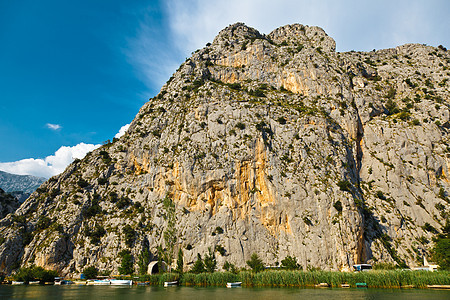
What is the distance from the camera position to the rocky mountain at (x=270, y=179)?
6281cm

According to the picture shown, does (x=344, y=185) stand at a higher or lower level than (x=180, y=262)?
higher

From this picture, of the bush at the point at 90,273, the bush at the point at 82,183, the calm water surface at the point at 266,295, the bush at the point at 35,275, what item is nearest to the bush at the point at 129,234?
the bush at the point at 90,273

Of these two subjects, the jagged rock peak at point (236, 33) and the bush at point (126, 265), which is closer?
the bush at point (126, 265)

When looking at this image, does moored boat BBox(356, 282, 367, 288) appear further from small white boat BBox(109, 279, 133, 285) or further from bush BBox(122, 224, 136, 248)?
bush BBox(122, 224, 136, 248)

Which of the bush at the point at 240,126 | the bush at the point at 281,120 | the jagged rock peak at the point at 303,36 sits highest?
the jagged rock peak at the point at 303,36

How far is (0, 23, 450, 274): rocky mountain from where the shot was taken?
62.8m

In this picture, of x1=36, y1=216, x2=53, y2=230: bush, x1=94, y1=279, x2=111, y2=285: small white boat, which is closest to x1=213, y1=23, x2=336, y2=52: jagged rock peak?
x1=36, y1=216, x2=53, y2=230: bush

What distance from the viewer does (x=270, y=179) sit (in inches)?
2687

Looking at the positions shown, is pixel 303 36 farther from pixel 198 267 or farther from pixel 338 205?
pixel 198 267

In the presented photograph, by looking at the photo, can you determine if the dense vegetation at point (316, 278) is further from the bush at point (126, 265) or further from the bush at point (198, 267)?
the bush at point (126, 265)

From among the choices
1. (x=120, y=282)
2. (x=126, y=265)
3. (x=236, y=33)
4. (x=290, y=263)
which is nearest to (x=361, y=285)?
(x=290, y=263)

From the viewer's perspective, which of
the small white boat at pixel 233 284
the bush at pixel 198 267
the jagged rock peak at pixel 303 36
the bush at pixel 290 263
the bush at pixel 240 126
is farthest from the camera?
the jagged rock peak at pixel 303 36

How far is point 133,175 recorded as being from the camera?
87.6m

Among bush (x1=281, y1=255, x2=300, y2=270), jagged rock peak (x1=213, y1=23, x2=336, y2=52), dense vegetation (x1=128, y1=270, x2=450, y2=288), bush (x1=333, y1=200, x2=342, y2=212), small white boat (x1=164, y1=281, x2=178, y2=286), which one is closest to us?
dense vegetation (x1=128, y1=270, x2=450, y2=288)
